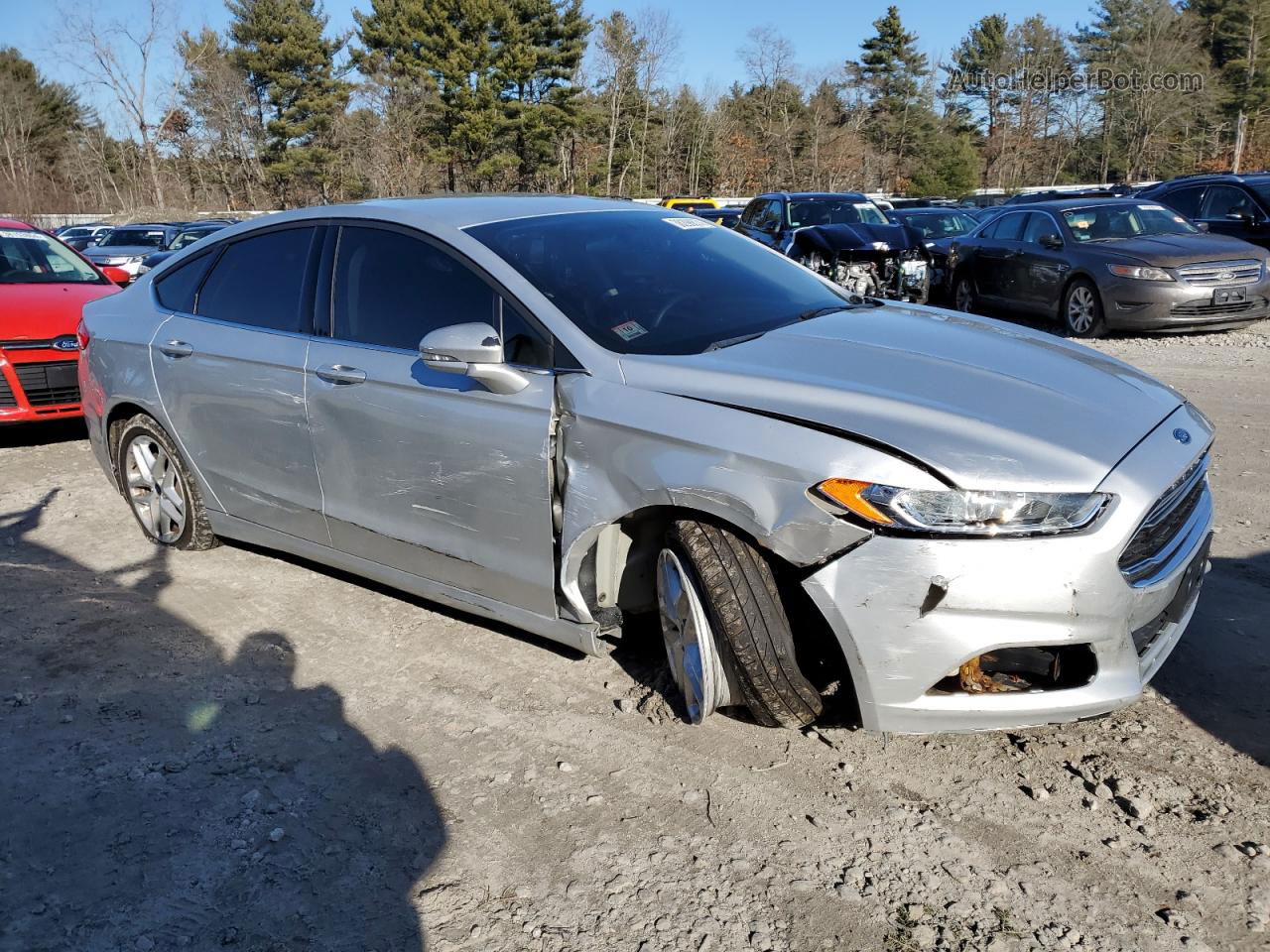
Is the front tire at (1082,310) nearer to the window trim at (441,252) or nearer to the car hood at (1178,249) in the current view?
the car hood at (1178,249)

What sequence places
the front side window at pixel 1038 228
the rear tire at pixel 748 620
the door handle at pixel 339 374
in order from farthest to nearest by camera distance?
the front side window at pixel 1038 228
the door handle at pixel 339 374
the rear tire at pixel 748 620

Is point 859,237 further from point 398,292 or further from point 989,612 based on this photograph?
point 989,612

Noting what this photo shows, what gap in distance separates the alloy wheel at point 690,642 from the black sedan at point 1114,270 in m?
9.15

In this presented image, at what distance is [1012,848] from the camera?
266 cm

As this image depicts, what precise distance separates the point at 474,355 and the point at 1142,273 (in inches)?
370

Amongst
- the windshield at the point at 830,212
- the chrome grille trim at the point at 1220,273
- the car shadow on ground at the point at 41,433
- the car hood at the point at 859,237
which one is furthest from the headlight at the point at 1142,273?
the car shadow on ground at the point at 41,433

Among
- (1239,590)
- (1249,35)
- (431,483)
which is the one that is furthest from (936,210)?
(1249,35)

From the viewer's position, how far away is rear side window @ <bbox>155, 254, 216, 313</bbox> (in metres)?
4.79

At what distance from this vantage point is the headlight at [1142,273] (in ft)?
34.6

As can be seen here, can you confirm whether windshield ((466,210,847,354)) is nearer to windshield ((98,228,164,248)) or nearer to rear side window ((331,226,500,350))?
rear side window ((331,226,500,350))

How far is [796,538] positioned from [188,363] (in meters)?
3.10

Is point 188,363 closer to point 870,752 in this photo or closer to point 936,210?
point 870,752

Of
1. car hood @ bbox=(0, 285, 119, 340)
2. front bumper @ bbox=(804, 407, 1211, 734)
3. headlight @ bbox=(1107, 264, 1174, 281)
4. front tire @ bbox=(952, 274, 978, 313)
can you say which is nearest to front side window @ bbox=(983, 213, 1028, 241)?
front tire @ bbox=(952, 274, 978, 313)

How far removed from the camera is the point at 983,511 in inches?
102
